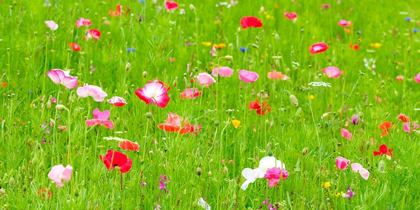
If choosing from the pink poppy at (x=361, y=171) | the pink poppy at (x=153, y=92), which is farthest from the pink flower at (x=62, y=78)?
the pink poppy at (x=361, y=171)

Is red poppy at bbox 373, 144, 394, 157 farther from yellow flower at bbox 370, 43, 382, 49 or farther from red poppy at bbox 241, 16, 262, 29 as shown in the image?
yellow flower at bbox 370, 43, 382, 49

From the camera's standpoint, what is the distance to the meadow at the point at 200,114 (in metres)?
2.29

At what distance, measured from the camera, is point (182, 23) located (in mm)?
4906

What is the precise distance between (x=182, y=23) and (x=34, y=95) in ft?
6.26

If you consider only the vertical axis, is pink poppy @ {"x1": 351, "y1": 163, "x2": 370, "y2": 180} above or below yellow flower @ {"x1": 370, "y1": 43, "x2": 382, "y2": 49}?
above

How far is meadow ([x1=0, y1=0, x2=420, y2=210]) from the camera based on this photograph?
2.29 metres

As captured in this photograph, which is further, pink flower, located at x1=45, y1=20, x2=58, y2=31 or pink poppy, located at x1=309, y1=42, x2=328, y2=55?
pink flower, located at x1=45, y1=20, x2=58, y2=31

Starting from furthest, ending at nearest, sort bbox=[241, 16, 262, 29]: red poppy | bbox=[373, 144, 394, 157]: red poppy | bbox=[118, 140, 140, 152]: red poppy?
bbox=[241, 16, 262, 29]: red poppy → bbox=[373, 144, 394, 157]: red poppy → bbox=[118, 140, 140, 152]: red poppy

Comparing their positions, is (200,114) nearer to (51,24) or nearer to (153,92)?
(153,92)

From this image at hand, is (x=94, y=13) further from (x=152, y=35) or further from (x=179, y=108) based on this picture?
(x=179, y=108)

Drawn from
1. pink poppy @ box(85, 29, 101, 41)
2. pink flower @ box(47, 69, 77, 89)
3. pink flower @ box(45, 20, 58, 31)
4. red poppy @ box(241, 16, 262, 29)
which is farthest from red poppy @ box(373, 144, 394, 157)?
pink flower @ box(45, 20, 58, 31)

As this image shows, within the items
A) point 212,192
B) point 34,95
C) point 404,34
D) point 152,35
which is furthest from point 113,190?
point 404,34

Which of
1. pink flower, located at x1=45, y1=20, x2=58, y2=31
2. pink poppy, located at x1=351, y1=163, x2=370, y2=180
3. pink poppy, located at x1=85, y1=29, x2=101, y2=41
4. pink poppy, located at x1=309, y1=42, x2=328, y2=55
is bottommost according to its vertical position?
pink poppy, located at x1=351, y1=163, x2=370, y2=180

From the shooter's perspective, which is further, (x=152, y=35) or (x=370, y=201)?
(x=152, y=35)
